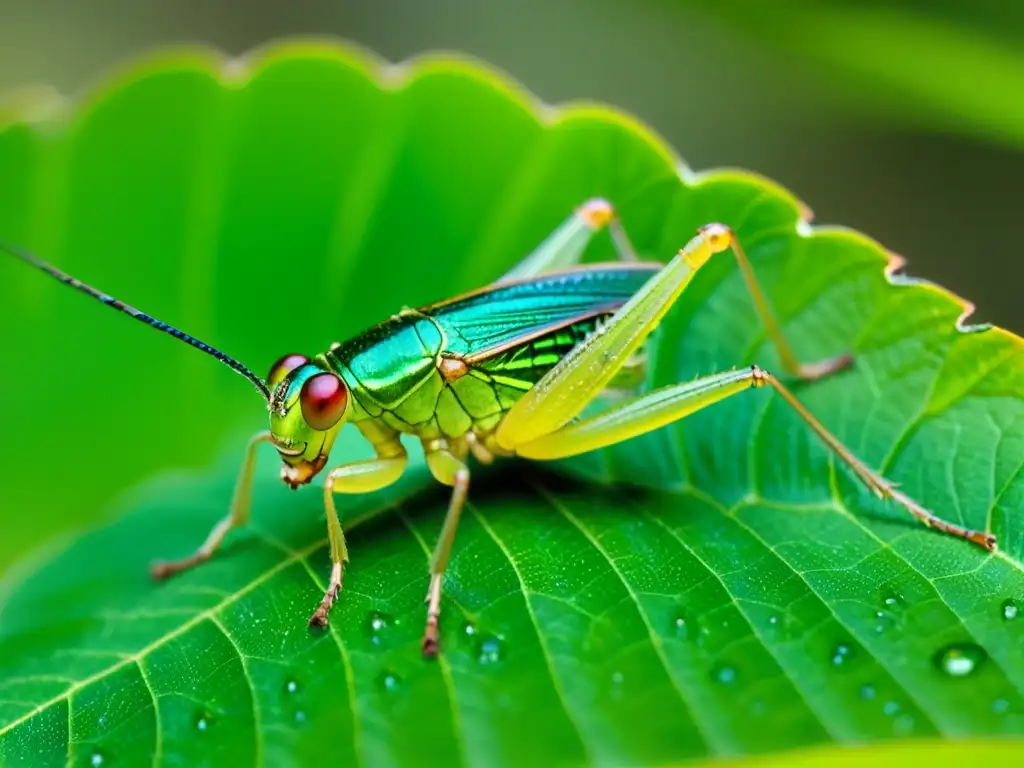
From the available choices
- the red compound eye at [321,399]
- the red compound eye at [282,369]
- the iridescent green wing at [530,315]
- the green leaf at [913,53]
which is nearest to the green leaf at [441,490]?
the iridescent green wing at [530,315]

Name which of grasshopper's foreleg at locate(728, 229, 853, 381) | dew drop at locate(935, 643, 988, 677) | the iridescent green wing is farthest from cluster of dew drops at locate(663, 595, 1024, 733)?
the iridescent green wing

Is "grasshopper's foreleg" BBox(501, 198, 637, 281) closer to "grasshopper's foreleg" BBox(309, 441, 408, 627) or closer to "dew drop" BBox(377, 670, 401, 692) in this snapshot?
"grasshopper's foreleg" BBox(309, 441, 408, 627)

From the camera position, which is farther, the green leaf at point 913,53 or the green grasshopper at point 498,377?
the green leaf at point 913,53

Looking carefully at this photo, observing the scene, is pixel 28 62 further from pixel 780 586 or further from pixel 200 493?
pixel 780 586

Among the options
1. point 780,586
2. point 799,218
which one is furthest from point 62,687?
point 799,218

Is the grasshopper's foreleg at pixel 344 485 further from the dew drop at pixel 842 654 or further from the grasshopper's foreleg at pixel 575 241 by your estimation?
the dew drop at pixel 842 654

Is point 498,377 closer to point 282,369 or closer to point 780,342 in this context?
point 282,369

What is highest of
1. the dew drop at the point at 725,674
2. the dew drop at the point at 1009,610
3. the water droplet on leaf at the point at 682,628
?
the water droplet on leaf at the point at 682,628
